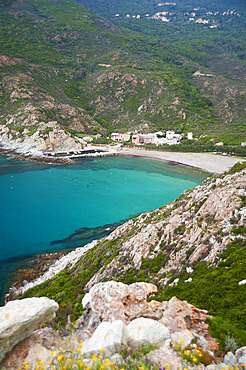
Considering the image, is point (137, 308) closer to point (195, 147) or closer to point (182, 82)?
point (195, 147)

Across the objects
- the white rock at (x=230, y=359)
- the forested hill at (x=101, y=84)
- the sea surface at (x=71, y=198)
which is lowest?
the sea surface at (x=71, y=198)

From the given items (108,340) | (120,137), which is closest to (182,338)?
(108,340)

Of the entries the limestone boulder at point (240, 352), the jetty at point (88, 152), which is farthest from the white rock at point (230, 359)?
the jetty at point (88, 152)

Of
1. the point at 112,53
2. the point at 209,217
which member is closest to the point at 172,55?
the point at 112,53

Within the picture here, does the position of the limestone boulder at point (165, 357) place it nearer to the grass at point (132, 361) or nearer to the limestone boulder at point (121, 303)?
the grass at point (132, 361)

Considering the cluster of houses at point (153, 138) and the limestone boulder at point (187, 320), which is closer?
the limestone boulder at point (187, 320)

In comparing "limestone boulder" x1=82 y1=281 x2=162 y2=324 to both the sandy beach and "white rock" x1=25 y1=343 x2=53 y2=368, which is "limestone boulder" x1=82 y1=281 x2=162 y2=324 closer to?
"white rock" x1=25 y1=343 x2=53 y2=368
